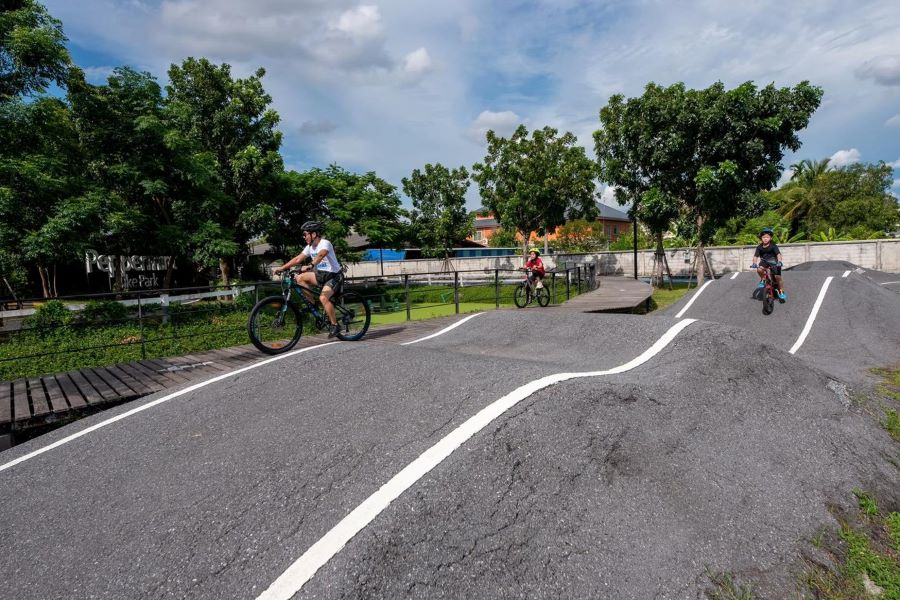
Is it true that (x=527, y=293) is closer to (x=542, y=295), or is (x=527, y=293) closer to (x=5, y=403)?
(x=542, y=295)

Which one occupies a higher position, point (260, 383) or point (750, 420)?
point (260, 383)

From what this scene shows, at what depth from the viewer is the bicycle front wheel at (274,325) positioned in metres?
5.92

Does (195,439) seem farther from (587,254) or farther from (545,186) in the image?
(587,254)

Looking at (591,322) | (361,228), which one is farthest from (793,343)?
(361,228)

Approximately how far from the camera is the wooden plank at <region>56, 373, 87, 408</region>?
4.45 m

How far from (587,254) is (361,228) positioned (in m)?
22.5

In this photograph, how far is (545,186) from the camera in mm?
28922

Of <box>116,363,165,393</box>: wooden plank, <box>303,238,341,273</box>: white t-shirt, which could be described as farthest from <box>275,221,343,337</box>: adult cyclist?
<box>116,363,165,393</box>: wooden plank

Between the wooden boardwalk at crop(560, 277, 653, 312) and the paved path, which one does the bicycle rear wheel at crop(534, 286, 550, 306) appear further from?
the paved path

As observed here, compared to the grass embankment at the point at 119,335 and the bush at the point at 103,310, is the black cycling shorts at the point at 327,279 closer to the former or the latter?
the grass embankment at the point at 119,335

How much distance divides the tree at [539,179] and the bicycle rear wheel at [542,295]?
635 inches

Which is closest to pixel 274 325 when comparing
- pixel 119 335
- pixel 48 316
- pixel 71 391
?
pixel 71 391

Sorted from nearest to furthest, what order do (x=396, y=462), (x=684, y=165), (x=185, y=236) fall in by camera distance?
(x=396, y=462)
(x=185, y=236)
(x=684, y=165)

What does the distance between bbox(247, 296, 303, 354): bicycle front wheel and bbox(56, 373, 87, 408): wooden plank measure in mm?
1779
